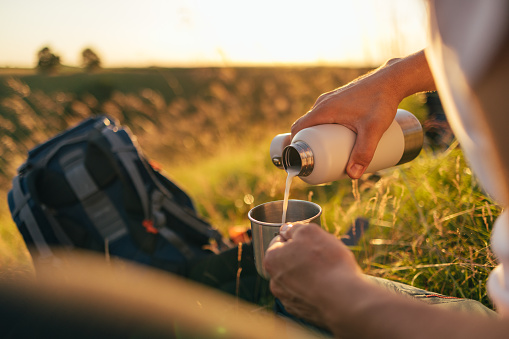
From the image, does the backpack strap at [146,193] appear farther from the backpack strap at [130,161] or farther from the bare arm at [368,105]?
the bare arm at [368,105]

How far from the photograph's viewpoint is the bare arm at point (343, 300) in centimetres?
60

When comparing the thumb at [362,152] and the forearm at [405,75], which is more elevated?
the forearm at [405,75]

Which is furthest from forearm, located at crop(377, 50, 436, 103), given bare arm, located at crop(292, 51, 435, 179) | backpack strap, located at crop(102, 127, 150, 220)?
backpack strap, located at crop(102, 127, 150, 220)

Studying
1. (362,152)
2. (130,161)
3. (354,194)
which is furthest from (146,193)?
(362,152)

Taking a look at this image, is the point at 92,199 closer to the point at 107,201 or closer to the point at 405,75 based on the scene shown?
the point at 107,201

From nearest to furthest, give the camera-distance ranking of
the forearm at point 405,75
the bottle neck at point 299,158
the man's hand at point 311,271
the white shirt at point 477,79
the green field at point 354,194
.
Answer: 1. the white shirt at point 477,79
2. the man's hand at point 311,271
3. the bottle neck at point 299,158
4. the forearm at point 405,75
5. the green field at point 354,194

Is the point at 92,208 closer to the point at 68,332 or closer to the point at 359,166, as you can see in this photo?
the point at 68,332

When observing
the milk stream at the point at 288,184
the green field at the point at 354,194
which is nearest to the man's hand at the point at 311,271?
the milk stream at the point at 288,184

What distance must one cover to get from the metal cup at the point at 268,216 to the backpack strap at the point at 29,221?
1247mm

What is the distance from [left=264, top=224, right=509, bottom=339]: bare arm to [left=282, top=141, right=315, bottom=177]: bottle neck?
1.14 ft

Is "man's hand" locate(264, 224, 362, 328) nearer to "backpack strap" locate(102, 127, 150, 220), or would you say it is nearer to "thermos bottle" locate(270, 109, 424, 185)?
"thermos bottle" locate(270, 109, 424, 185)

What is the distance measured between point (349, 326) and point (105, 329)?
0.74 m

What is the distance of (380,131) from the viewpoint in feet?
4.24

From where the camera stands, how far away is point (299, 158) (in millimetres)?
1279
